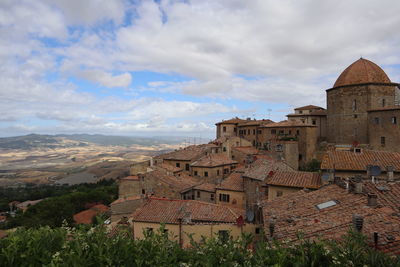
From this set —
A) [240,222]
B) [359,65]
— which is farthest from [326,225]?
[359,65]

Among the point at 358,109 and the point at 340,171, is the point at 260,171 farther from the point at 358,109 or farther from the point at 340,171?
the point at 358,109

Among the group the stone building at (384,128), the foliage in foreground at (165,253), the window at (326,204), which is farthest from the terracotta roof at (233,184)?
the stone building at (384,128)

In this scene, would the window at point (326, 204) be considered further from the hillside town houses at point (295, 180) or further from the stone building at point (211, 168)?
the stone building at point (211, 168)

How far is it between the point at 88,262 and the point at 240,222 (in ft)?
47.3

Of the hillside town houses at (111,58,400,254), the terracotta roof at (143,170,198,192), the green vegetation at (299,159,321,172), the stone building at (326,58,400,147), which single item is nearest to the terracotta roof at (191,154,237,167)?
the hillside town houses at (111,58,400,254)

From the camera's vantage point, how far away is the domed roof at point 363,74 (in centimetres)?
4494

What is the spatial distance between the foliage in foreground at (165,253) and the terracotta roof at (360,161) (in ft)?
66.0

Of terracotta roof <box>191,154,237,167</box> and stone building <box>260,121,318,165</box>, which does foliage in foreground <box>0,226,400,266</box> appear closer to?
terracotta roof <box>191,154,237,167</box>

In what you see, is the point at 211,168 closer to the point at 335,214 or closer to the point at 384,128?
the point at 384,128

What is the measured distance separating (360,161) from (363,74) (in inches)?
1076

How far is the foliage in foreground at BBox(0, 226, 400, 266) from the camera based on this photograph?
5980 mm

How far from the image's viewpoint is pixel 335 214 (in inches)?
527

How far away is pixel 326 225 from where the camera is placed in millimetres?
12055

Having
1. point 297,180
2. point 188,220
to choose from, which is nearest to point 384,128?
point 297,180
